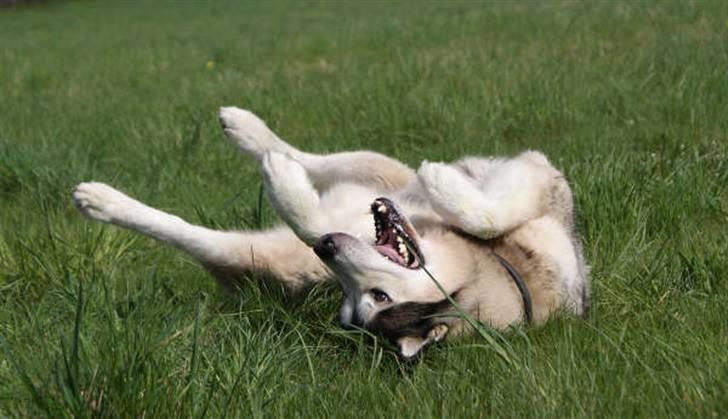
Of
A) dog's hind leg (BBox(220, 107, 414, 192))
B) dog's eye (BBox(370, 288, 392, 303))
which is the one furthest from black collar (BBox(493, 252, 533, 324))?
dog's hind leg (BBox(220, 107, 414, 192))

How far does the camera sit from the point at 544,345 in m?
3.04

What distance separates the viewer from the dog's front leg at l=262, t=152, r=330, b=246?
149 inches

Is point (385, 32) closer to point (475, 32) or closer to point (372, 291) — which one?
point (475, 32)

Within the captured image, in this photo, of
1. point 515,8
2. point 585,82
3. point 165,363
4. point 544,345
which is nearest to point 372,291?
point 544,345

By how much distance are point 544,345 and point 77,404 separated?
58.6 inches

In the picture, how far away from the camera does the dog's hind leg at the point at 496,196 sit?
3654mm

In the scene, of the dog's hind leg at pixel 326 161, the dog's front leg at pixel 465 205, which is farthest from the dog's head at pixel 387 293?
the dog's hind leg at pixel 326 161

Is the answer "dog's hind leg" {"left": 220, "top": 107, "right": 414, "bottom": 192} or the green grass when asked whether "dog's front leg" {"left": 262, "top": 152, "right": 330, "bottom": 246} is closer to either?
the green grass

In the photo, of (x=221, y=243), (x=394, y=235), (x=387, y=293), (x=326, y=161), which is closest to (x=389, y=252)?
(x=394, y=235)

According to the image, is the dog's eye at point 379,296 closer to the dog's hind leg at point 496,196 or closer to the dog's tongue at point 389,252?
the dog's tongue at point 389,252

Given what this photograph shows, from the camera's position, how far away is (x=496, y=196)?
381 cm

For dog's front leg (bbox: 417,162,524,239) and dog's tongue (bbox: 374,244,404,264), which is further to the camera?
dog's front leg (bbox: 417,162,524,239)

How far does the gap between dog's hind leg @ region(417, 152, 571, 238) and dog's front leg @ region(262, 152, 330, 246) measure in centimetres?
45

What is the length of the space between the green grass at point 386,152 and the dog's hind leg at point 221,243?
106 millimetres
